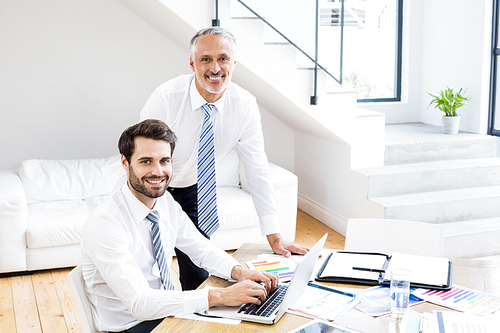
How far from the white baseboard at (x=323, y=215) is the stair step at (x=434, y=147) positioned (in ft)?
2.02

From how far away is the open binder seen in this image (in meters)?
1.73

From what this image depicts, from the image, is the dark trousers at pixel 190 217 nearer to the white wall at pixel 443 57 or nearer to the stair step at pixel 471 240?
the stair step at pixel 471 240

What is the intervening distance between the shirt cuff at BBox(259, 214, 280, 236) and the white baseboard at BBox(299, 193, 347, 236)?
2.24 metres

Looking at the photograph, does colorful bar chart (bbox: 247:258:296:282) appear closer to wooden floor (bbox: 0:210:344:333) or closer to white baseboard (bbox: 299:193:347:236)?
wooden floor (bbox: 0:210:344:333)

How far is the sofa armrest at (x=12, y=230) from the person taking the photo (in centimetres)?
346

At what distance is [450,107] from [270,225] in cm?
336

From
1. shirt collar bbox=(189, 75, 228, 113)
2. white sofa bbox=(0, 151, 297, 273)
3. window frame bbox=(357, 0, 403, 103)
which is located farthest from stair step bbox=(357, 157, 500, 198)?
shirt collar bbox=(189, 75, 228, 113)

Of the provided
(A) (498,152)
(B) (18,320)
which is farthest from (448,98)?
(B) (18,320)

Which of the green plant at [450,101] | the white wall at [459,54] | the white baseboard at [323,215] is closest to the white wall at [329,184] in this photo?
the white baseboard at [323,215]

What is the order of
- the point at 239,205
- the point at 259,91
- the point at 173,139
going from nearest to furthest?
the point at 173,139, the point at 239,205, the point at 259,91

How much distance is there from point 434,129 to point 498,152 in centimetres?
62

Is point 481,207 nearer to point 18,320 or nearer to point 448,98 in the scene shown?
point 448,98

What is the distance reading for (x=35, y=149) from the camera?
4.51m

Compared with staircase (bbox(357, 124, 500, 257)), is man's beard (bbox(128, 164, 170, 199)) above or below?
above
